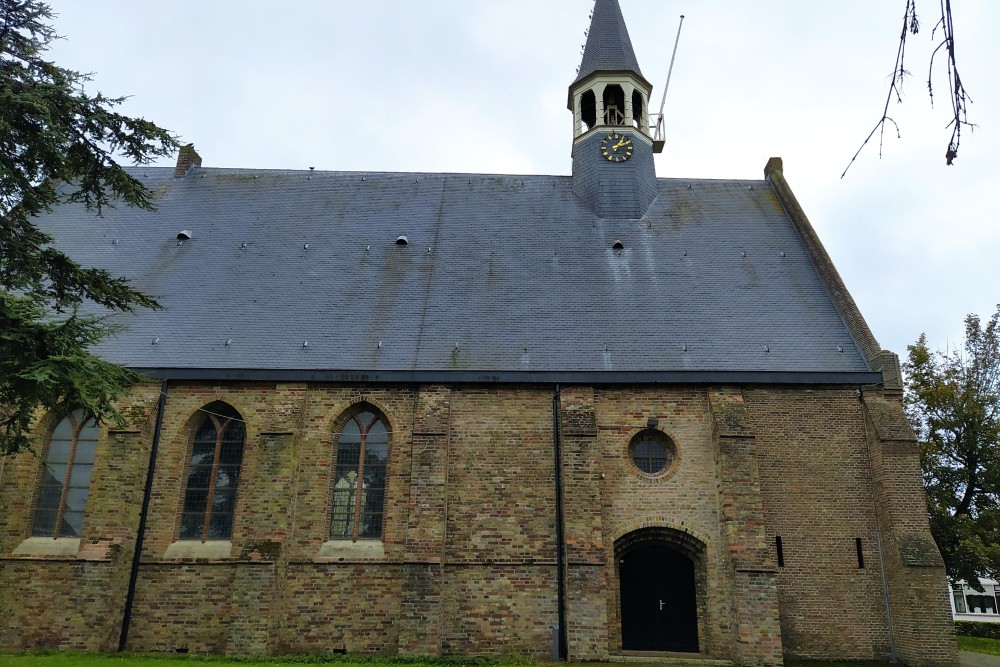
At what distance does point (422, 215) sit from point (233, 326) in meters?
5.50

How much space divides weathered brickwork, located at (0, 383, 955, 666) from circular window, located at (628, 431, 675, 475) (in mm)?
183

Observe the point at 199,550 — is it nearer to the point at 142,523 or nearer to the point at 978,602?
the point at 142,523

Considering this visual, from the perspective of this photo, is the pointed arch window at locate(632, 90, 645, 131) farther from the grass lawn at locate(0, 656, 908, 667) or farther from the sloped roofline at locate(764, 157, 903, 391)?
the grass lawn at locate(0, 656, 908, 667)

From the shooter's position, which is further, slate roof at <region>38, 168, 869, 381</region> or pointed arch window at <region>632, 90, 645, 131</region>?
pointed arch window at <region>632, 90, 645, 131</region>

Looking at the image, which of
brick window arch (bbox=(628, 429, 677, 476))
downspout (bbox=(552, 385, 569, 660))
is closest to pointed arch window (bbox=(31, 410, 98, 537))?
downspout (bbox=(552, 385, 569, 660))

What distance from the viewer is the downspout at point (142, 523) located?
12328 mm

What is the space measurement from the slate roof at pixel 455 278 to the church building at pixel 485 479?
9cm

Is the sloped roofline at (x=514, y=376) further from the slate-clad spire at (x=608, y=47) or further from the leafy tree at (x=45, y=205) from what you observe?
the slate-clad spire at (x=608, y=47)

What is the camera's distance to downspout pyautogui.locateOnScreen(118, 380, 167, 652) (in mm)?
12328

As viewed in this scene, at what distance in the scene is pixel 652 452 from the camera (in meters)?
13.6

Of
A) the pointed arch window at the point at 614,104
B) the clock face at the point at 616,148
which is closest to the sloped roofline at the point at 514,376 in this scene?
the clock face at the point at 616,148

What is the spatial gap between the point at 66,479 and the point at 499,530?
7.99 metres

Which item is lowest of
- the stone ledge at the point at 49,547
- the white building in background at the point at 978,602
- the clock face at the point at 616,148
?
the white building in background at the point at 978,602

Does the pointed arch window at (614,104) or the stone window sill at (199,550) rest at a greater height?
the pointed arch window at (614,104)
